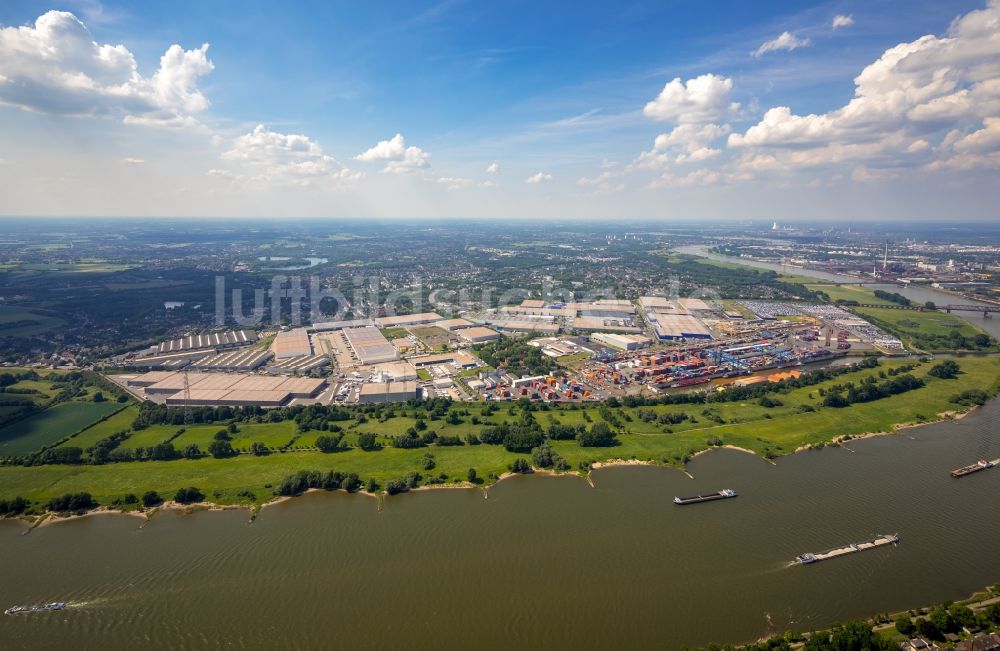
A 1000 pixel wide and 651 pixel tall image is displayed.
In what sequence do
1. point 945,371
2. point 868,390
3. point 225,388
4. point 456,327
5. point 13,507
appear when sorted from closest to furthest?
point 13,507 → point 868,390 → point 225,388 → point 945,371 → point 456,327

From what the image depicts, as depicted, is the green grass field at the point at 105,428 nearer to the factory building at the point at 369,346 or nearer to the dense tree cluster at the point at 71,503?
the dense tree cluster at the point at 71,503

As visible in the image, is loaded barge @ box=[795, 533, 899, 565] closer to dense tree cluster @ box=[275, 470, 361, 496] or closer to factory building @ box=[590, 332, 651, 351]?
dense tree cluster @ box=[275, 470, 361, 496]

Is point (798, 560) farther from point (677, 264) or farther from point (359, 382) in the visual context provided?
point (677, 264)

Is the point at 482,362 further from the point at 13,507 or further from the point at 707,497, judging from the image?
the point at 13,507

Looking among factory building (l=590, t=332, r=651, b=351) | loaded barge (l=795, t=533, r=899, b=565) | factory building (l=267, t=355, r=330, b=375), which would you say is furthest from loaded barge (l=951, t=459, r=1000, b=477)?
factory building (l=267, t=355, r=330, b=375)

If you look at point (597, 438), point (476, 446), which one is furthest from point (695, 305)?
point (476, 446)

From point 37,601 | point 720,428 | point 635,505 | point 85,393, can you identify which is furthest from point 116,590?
point 720,428

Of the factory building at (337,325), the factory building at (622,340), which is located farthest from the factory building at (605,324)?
the factory building at (337,325)
